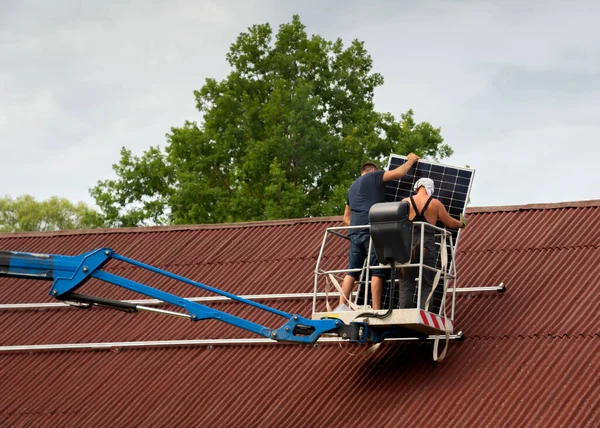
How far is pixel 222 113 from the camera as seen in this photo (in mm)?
50188

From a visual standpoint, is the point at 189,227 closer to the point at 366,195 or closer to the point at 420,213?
the point at 366,195

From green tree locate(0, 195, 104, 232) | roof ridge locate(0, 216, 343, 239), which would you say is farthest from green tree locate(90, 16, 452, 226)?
green tree locate(0, 195, 104, 232)

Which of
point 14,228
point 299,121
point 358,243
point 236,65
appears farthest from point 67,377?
point 14,228

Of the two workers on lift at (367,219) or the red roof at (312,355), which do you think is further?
the two workers on lift at (367,219)

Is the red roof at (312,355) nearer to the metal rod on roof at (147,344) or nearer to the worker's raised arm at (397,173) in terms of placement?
the metal rod on roof at (147,344)

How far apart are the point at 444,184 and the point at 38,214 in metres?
73.4

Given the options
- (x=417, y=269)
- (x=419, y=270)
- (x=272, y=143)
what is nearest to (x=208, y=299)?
(x=417, y=269)

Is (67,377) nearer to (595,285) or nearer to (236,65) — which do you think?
(595,285)

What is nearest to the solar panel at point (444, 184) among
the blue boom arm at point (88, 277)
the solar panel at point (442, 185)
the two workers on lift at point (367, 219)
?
the solar panel at point (442, 185)

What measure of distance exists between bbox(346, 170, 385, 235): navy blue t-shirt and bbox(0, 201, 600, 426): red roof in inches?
81.6

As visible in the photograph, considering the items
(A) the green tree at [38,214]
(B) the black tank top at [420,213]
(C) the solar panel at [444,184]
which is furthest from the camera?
(A) the green tree at [38,214]

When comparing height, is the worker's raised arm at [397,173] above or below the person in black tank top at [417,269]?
above

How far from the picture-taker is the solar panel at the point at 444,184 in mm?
16547

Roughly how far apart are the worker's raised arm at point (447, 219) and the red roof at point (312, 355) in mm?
1701
